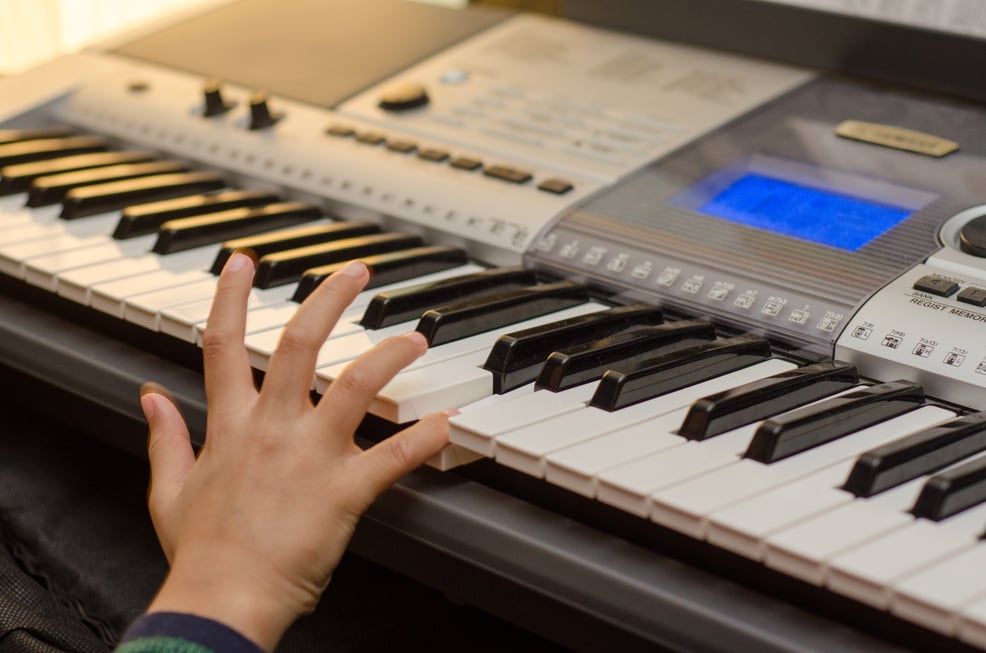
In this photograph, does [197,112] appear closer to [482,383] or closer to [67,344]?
[67,344]

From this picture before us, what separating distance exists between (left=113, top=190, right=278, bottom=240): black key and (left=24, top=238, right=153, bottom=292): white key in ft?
0.06

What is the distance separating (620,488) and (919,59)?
0.79 m

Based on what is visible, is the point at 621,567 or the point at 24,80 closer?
the point at 621,567

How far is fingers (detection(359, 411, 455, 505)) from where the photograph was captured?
82 cm

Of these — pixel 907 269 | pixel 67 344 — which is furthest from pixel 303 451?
pixel 907 269

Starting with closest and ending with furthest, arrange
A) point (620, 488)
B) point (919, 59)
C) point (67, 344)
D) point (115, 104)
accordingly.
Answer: point (620, 488)
point (67, 344)
point (919, 59)
point (115, 104)

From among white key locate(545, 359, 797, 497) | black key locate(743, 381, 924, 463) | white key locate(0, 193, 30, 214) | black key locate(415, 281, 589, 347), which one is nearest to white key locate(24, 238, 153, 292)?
white key locate(0, 193, 30, 214)

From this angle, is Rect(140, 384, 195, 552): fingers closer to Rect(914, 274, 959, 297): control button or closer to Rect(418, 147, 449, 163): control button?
Rect(418, 147, 449, 163): control button

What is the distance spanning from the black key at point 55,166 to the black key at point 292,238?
0.31 metres

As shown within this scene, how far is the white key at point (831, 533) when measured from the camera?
666 millimetres

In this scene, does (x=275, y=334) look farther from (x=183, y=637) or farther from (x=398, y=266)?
(x=183, y=637)

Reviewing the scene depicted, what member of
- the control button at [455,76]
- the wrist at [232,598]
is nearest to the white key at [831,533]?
the wrist at [232,598]

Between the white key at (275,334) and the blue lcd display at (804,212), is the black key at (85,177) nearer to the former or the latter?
the white key at (275,334)

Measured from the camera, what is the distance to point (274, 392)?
0.85 meters
